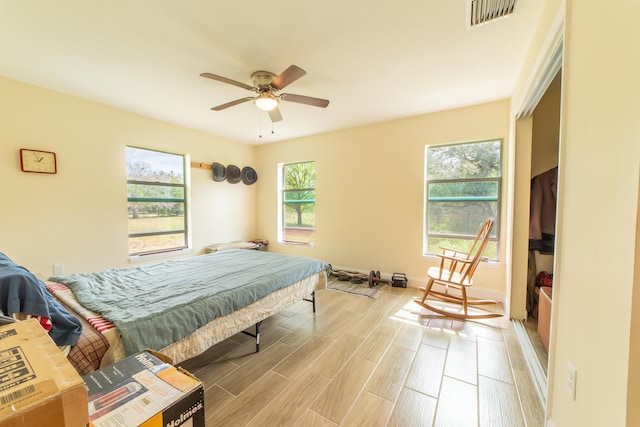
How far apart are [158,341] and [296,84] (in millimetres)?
2501

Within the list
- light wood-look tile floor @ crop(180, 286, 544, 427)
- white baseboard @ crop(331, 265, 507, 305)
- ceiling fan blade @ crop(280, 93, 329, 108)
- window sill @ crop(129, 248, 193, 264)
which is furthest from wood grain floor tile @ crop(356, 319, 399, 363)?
window sill @ crop(129, 248, 193, 264)

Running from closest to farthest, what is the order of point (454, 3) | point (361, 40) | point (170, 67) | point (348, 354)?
point (454, 3) → point (361, 40) → point (348, 354) → point (170, 67)

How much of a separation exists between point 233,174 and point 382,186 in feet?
9.07

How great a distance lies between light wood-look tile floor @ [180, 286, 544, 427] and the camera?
1.44 metres

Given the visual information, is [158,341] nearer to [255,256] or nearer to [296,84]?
[255,256]

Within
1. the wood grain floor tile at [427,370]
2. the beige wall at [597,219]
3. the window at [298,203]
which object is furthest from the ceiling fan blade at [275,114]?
the wood grain floor tile at [427,370]

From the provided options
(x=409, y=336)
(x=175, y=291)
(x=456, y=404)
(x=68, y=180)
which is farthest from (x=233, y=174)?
(x=456, y=404)

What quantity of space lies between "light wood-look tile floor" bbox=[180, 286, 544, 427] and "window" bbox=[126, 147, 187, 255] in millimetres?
2340

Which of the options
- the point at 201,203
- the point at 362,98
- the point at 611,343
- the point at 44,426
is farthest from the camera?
the point at 201,203

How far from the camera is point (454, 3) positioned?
1.56m

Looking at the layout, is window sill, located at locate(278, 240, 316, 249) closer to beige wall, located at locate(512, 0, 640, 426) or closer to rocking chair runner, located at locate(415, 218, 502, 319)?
rocking chair runner, located at locate(415, 218, 502, 319)

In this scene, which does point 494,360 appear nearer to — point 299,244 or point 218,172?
point 299,244

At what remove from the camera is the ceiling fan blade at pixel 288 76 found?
1819 millimetres

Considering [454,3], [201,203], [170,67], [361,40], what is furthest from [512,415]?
[201,203]
